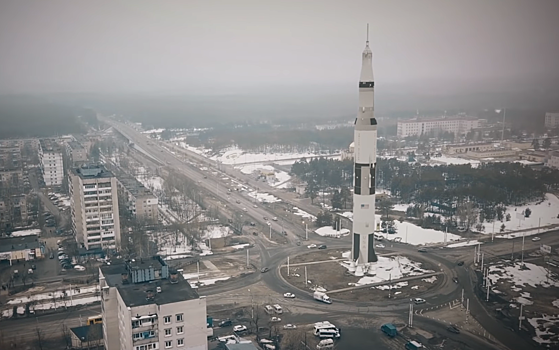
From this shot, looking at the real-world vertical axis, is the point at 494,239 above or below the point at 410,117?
below

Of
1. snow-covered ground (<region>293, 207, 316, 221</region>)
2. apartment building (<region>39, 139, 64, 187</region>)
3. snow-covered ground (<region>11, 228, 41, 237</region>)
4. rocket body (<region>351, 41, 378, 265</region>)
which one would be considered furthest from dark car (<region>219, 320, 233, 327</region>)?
apartment building (<region>39, 139, 64, 187</region>)

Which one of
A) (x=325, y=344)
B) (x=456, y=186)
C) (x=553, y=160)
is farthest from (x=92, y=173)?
(x=553, y=160)

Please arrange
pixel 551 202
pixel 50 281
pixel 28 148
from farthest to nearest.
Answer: pixel 28 148
pixel 551 202
pixel 50 281

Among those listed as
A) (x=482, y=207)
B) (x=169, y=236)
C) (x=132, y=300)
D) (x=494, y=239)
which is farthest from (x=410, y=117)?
(x=132, y=300)

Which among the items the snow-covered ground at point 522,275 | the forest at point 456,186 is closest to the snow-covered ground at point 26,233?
the forest at point 456,186

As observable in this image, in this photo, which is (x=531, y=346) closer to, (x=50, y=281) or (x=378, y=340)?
(x=378, y=340)

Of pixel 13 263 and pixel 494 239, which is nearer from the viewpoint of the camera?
pixel 13 263
